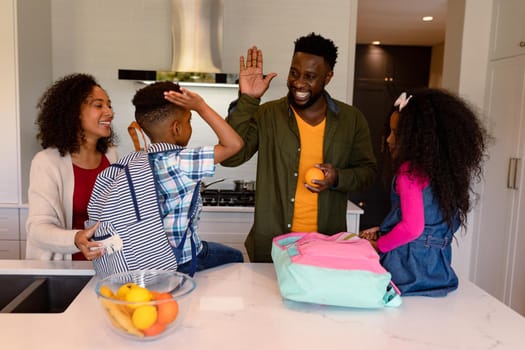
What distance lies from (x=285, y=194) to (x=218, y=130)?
542mm

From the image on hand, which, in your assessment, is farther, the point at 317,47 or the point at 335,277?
the point at 317,47

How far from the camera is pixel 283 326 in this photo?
1054 mm

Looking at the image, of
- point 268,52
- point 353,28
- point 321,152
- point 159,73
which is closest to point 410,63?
point 353,28

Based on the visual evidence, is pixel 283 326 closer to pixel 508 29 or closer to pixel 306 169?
pixel 306 169

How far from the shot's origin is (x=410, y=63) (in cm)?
632

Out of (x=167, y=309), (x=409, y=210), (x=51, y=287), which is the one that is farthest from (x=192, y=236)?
(x=409, y=210)

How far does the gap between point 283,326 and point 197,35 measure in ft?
7.83

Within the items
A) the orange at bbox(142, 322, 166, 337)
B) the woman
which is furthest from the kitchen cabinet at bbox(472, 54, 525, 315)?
the orange at bbox(142, 322, 166, 337)

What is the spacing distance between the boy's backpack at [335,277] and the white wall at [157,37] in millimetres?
2244

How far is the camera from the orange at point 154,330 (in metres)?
0.94

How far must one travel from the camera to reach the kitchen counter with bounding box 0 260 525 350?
969 millimetres

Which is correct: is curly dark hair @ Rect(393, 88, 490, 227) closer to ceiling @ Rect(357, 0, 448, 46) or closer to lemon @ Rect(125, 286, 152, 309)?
lemon @ Rect(125, 286, 152, 309)

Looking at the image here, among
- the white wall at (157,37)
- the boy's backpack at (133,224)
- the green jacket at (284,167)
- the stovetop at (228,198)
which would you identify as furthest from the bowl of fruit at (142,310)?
the white wall at (157,37)

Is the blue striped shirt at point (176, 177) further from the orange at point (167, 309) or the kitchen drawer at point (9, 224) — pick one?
the kitchen drawer at point (9, 224)
